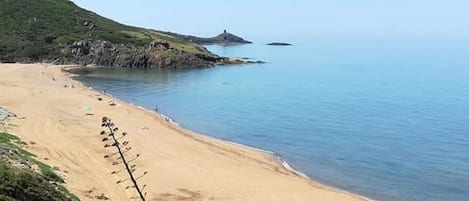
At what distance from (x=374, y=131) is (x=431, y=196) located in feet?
64.4

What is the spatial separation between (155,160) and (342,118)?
27955 millimetres

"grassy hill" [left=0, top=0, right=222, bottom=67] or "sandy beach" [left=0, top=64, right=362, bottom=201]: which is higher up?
"grassy hill" [left=0, top=0, right=222, bottom=67]

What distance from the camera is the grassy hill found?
115812mm

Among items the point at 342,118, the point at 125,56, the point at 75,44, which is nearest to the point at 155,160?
the point at 342,118

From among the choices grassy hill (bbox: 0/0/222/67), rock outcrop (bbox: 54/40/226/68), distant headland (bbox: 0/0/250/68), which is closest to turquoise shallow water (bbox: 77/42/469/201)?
rock outcrop (bbox: 54/40/226/68)

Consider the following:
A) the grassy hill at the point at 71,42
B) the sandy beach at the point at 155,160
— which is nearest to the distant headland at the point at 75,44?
the grassy hill at the point at 71,42

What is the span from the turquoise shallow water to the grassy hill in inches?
564

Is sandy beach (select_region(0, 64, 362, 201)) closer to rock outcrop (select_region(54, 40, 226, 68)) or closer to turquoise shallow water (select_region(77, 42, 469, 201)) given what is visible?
turquoise shallow water (select_region(77, 42, 469, 201))

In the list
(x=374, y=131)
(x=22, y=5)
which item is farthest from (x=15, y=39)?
(x=374, y=131)

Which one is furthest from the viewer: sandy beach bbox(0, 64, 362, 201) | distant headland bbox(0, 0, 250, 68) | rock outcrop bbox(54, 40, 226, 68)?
rock outcrop bbox(54, 40, 226, 68)

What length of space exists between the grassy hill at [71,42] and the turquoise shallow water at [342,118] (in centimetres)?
1433

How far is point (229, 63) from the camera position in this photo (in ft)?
449

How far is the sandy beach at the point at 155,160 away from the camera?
26094mm

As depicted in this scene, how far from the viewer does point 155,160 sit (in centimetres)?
3275
